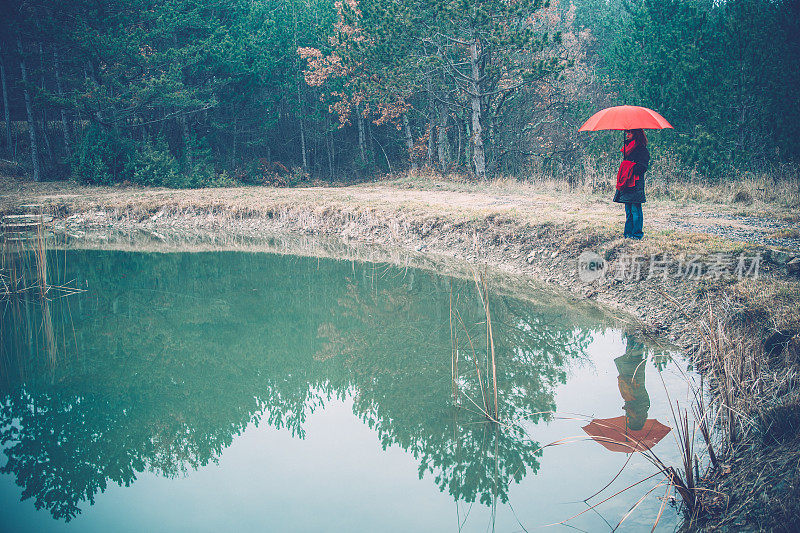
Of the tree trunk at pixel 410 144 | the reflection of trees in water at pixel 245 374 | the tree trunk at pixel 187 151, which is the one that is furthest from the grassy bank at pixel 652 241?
the tree trunk at pixel 187 151

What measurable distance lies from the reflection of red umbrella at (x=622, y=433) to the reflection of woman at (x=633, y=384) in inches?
2.5

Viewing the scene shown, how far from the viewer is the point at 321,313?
27.7 feet

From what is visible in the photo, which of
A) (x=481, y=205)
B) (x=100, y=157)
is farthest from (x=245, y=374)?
(x=100, y=157)

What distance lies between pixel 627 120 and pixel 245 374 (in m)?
6.08

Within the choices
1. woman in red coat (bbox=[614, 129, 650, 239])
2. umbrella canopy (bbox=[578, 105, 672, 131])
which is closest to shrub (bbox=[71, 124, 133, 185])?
umbrella canopy (bbox=[578, 105, 672, 131])

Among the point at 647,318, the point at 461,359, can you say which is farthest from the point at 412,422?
the point at 647,318

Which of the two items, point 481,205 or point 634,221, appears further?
point 481,205

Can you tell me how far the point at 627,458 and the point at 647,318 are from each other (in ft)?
10.9

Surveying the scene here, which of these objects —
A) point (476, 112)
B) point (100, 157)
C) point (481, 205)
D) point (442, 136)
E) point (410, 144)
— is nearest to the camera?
point (481, 205)

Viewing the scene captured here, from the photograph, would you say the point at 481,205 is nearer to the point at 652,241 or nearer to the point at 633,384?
the point at 652,241

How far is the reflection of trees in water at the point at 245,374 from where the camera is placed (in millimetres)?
4383

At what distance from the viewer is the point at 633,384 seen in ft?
17.4

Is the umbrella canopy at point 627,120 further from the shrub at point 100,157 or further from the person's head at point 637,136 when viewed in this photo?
the shrub at point 100,157

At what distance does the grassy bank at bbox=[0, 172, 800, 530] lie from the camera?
11.9 feet
